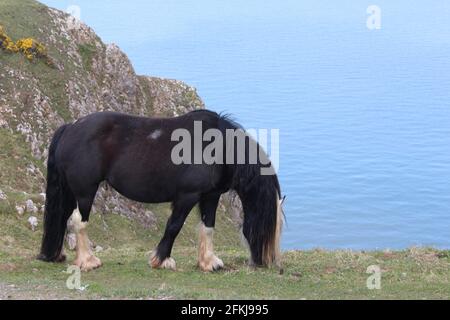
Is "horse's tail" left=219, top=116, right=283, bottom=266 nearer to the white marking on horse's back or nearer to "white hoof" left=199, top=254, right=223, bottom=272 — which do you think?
"white hoof" left=199, top=254, right=223, bottom=272

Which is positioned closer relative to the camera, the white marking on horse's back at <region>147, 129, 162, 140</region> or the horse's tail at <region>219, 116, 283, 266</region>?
the horse's tail at <region>219, 116, 283, 266</region>

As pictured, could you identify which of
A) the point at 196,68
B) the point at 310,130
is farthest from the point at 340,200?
the point at 196,68

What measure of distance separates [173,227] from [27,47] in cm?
2899

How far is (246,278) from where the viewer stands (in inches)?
457

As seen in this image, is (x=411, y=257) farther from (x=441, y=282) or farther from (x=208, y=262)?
(x=208, y=262)

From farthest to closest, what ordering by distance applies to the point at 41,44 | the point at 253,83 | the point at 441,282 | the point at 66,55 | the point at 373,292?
1. the point at 253,83
2. the point at 66,55
3. the point at 41,44
4. the point at 441,282
5. the point at 373,292

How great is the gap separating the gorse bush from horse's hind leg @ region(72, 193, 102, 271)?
27566 mm

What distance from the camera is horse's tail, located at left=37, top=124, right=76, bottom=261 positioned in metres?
12.4

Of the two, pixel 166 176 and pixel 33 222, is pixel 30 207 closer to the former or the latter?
pixel 33 222

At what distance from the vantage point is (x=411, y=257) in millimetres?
13695

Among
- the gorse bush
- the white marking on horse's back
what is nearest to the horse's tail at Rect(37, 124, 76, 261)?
the white marking on horse's back

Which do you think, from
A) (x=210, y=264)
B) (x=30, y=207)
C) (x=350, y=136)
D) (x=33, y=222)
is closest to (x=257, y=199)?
(x=210, y=264)

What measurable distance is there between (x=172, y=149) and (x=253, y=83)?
161 metres

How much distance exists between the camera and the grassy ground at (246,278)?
10070 millimetres
